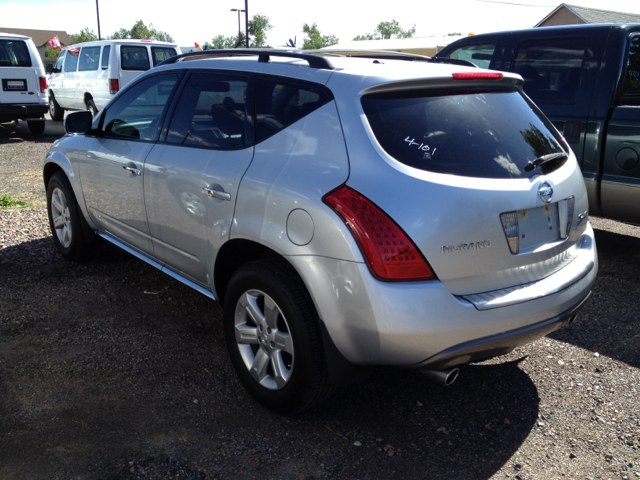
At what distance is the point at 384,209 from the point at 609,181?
11.4 feet

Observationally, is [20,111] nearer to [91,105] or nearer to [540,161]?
[91,105]

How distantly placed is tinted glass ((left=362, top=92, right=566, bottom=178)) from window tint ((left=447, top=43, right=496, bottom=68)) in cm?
381

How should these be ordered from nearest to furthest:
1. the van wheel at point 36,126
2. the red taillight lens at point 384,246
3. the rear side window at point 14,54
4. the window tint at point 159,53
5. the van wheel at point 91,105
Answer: the red taillight lens at point 384,246 → the rear side window at point 14,54 → the van wheel at point 36,126 → the window tint at point 159,53 → the van wheel at point 91,105

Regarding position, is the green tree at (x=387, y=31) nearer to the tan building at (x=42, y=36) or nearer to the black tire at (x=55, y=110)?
the tan building at (x=42, y=36)

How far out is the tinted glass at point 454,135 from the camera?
2.55m

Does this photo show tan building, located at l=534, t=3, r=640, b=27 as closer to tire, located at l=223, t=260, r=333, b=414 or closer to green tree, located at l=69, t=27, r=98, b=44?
tire, located at l=223, t=260, r=333, b=414

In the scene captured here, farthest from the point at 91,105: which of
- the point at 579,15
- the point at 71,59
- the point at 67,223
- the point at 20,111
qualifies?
the point at 579,15

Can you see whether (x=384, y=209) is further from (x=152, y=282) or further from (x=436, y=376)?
(x=152, y=282)

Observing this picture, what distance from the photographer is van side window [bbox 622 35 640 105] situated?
520 cm

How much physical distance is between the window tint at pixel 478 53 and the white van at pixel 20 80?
1026 centimetres

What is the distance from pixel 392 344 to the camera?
241cm

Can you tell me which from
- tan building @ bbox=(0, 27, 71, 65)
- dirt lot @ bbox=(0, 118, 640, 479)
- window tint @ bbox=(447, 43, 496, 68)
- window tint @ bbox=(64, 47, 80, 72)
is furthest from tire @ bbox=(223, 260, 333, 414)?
tan building @ bbox=(0, 27, 71, 65)

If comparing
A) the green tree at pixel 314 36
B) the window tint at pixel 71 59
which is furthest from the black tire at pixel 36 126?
the green tree at pixel 314 36

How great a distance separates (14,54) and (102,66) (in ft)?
6.83
